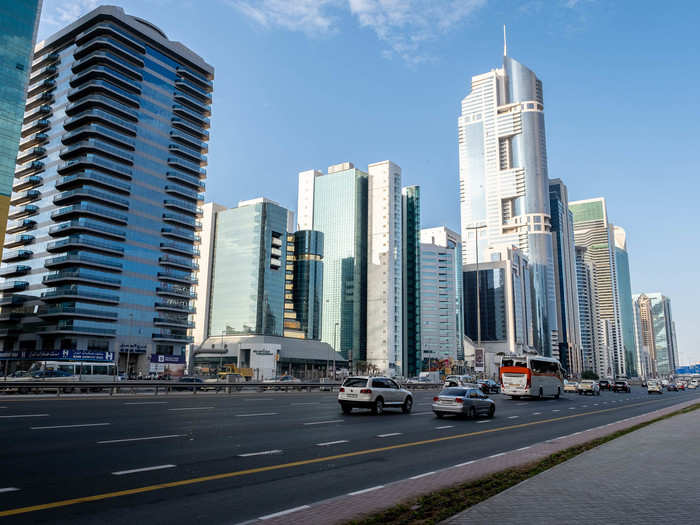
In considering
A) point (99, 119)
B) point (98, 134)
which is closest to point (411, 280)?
point (98, 134)

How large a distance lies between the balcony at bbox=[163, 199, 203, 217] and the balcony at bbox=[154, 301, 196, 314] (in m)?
18.5

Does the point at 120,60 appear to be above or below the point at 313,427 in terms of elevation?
above

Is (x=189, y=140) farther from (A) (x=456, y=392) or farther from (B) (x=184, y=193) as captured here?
(A) (x=456, y=392)

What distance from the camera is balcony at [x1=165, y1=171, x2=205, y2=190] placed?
344 feet

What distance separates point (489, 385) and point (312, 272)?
108 meters

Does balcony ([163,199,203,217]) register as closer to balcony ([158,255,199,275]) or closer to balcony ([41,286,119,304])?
balcony ([158,255,199,275])

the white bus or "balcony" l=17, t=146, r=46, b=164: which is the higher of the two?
"balcony" l=17, t=146, r=46, b=164

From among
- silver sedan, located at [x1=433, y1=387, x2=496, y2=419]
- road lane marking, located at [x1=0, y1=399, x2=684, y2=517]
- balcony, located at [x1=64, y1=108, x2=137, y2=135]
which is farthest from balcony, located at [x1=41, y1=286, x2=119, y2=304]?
road lane marking, located at [x1=0, y1=399, x2=684, y2=517]

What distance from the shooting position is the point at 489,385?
174 ft

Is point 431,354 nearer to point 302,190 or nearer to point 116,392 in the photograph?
point 302,190

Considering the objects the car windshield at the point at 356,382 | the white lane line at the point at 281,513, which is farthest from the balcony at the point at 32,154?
the white lane line at the point at 281,513

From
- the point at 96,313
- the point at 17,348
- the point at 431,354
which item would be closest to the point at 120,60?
the point at 96,313

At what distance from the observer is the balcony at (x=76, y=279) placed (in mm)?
88444

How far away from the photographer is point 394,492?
27.1ft
